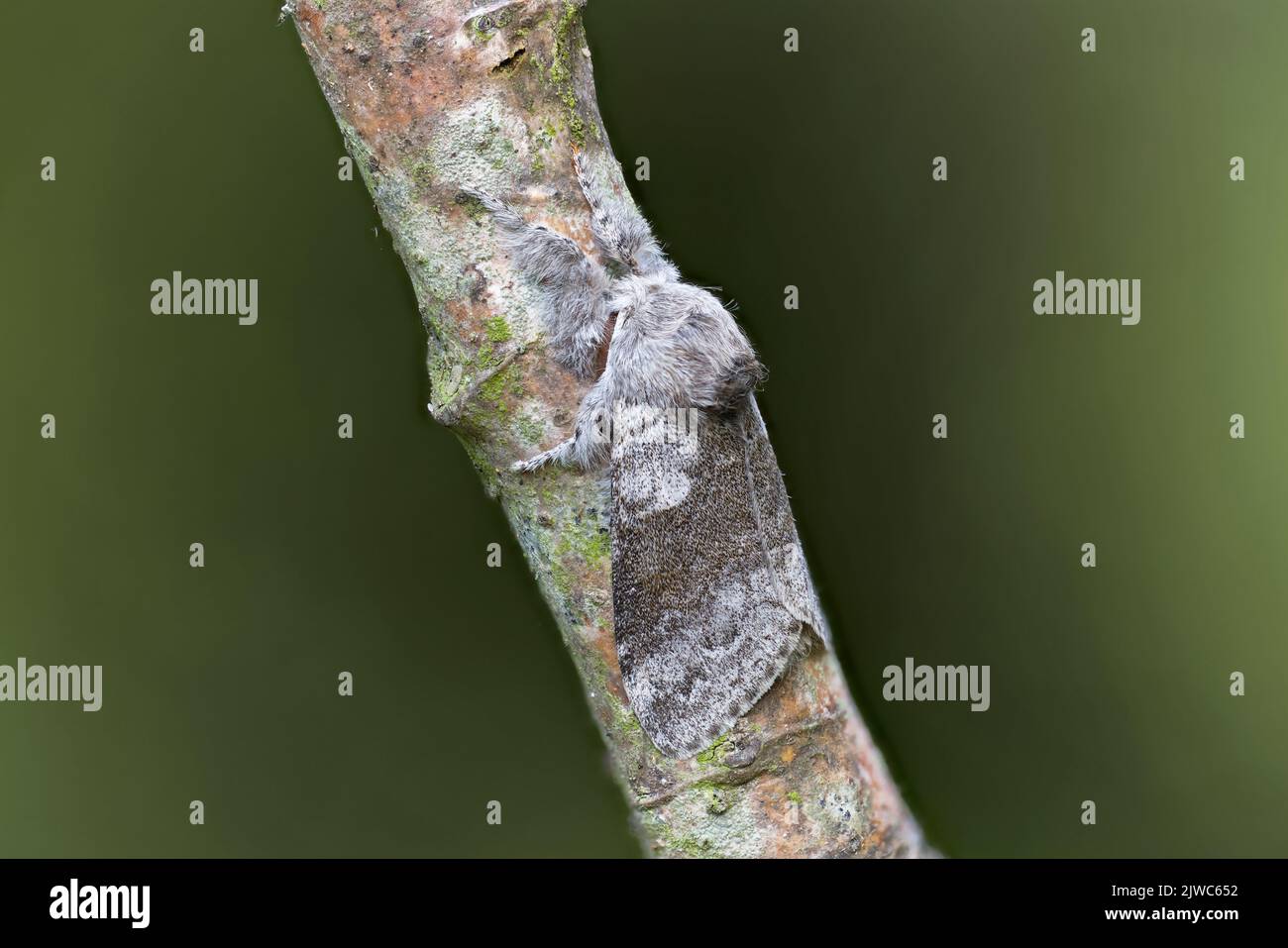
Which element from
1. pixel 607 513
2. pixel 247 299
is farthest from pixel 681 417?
pixel 247 299

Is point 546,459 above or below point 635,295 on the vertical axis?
below

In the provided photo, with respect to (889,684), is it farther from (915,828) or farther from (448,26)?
(448,26)

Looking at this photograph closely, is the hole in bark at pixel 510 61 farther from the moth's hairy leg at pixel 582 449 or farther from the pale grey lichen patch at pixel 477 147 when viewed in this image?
the moth's hairy leg at pixel 582 449

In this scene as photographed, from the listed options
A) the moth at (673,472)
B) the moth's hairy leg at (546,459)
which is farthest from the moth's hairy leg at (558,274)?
the moth's hairy leg at (546,459)

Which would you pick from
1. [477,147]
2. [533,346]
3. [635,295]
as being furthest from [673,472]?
[477,147]

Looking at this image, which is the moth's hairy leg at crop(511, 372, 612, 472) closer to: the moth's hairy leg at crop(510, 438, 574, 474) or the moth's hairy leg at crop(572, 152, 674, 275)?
the moth's hairy leg at crop(510, 438, 574, 474)

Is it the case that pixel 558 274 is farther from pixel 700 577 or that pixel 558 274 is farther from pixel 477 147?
pixel 700 577

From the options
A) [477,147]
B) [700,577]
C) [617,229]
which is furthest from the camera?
[700,577]
